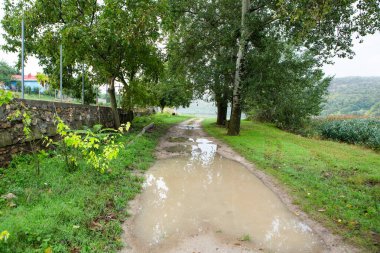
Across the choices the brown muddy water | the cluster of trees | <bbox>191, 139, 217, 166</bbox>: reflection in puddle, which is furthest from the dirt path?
the cluster of trees

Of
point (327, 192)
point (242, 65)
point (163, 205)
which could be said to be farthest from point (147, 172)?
point (242, 65)

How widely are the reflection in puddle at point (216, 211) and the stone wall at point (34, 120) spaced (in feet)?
11.6

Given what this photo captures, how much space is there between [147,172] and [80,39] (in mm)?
7313

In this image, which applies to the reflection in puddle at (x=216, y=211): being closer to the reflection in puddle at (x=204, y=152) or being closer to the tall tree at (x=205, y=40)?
the reflection in puddle at (x=204, y=152)

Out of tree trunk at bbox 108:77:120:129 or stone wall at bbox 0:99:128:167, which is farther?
tree trunk at bbox 108:77:120:129

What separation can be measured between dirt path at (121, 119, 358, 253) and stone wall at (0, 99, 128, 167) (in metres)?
3.52

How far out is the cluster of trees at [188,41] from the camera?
12.4 metres

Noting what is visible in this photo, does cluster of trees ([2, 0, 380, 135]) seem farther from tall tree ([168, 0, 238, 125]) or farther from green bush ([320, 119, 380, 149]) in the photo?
green bush ([320, 119, 380, 149])

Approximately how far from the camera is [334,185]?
7.46m

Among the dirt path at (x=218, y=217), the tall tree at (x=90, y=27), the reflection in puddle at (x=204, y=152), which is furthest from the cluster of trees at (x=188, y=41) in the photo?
the dirt path at (x=218, y=217)

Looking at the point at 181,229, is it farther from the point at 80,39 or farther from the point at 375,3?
the point at 80,39

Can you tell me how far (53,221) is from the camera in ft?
13.9

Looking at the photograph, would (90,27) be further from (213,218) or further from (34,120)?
(213,218)

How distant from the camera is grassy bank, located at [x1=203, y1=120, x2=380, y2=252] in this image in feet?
16.8
